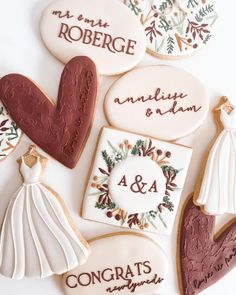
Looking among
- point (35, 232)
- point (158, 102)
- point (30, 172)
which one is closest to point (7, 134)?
point (30, 172)

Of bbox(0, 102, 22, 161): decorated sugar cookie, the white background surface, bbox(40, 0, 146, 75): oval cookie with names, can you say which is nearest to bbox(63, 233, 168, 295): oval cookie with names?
the white background surface

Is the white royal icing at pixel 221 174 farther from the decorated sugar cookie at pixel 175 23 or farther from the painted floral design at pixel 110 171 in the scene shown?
the decorated sugar cookie at pixel 175 23

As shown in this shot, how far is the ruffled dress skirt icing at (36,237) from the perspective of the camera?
3.26ft

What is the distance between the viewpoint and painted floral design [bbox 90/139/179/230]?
3.39 feet

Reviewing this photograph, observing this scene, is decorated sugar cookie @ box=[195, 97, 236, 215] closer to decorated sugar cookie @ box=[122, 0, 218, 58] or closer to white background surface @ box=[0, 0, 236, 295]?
white background surface @ box=[0, 0, 236, 295]

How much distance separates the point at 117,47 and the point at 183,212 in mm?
428

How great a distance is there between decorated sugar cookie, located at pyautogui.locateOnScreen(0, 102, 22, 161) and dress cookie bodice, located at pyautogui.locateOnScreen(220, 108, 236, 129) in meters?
0.48

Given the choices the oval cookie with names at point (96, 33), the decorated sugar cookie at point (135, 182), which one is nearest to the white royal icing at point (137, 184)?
the decorated sugar cookie at point (135, 182)

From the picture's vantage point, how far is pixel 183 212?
1099 mm

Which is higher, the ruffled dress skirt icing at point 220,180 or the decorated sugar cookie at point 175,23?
the decorated sugar cookie at point 175,23

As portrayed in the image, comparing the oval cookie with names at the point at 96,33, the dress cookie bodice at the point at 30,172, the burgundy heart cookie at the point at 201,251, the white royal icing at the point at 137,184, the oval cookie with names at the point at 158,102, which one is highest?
the oval cookie with names at the point at 96,33

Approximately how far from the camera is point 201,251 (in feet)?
3.65

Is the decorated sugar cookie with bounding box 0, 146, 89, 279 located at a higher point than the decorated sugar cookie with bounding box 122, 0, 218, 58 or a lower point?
lower

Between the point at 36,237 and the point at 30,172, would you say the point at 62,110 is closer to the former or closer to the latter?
the point at 30,172
